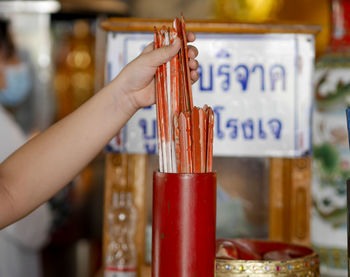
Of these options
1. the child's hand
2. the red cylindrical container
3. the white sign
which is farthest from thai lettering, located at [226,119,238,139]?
the red cylindrical container

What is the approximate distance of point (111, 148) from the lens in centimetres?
108

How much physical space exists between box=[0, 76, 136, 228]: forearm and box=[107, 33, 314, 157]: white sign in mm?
272

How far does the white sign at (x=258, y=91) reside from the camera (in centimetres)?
105

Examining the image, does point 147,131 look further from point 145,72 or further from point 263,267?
point 263,267

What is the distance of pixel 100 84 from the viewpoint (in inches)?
155

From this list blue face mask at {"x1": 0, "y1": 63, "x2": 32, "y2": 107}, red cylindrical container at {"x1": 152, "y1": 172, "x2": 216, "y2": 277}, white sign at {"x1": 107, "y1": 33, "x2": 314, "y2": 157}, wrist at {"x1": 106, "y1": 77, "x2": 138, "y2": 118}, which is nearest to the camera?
red cylindrical container at {"x1": 152, "y1": 172, "x2": 216, "y2": 277}

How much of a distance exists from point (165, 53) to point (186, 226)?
0.25 meters

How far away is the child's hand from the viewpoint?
720mm

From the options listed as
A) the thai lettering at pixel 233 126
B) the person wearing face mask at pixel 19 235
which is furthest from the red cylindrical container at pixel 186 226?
the person wearing face mask at pixel 19 235

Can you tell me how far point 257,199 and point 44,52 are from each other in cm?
316

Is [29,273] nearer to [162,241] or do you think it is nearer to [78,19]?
[162,241]

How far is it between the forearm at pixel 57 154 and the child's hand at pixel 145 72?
0.02m

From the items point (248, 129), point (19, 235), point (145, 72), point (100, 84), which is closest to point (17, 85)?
point (100, 84)

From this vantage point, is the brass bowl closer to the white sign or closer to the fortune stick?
the fortune stick
